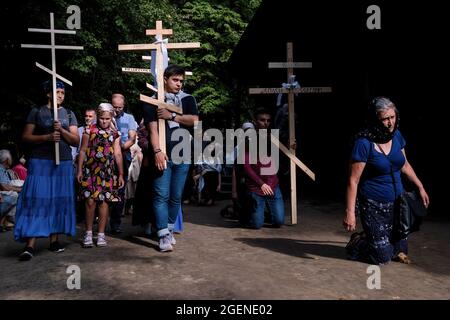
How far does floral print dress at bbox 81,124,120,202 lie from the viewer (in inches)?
209

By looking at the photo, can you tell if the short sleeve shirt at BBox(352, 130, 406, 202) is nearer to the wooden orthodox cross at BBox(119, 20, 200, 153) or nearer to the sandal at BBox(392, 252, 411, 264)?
the sandal at BBox(392, 252, 411, 264)

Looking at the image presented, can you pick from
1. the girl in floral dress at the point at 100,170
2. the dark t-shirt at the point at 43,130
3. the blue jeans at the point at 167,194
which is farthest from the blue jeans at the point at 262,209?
the dark t-shirt at the point at 43,130

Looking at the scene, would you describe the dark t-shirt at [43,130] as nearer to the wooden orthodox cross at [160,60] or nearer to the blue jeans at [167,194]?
the wooden orthodox cross at [160,60]

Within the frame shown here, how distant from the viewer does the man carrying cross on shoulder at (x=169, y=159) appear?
500cm

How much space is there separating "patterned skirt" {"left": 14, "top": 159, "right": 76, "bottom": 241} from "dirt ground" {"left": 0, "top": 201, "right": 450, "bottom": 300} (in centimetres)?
30

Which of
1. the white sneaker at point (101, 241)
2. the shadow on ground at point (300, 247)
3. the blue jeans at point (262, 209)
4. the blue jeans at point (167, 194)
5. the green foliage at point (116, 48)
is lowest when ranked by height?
the shadow on ground at point (300, 247)

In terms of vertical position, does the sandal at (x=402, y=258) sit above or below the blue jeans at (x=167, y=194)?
below

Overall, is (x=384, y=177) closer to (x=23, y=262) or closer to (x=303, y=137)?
(x=23, y=262)

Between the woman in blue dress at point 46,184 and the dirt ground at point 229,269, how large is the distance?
296mm

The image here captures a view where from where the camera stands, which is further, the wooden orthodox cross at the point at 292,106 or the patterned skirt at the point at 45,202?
the wooden orthodox cross at the point at 292,106

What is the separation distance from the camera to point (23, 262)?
4.66 m

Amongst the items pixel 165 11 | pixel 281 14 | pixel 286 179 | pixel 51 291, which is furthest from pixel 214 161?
pixel 165 11

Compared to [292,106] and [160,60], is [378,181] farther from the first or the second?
[160,60]

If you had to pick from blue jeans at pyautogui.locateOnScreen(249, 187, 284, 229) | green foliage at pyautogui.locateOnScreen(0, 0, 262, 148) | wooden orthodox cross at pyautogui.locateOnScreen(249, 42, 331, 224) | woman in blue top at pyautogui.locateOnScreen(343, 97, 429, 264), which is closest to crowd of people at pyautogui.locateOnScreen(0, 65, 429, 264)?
woman in blue top at pyautogui.locateOnScreen(343, 97, 429, 264)
